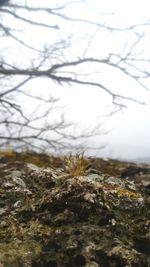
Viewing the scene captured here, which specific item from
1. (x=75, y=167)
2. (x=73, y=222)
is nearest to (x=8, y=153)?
(x=75, y=167)

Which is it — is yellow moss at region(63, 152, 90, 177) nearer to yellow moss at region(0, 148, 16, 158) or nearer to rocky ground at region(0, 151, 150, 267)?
rocky ground at region(0, 151, 150, 267)

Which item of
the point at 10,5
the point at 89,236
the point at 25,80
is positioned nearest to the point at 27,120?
the point at 25,80

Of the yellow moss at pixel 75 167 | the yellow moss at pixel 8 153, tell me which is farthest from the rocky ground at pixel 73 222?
the yellow moss at pixel 8 153

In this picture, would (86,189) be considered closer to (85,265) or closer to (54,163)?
(85,265)

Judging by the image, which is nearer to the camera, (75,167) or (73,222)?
(73,222)

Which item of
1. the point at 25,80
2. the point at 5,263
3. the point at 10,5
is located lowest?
the point at 5,263

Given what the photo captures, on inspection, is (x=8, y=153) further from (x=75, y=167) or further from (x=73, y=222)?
(x=73, y=222)

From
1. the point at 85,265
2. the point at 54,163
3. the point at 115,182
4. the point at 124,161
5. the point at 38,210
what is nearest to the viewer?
the point at 85,265

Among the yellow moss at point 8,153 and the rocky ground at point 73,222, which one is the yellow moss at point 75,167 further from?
Result: the yellow moss at point 8,153
